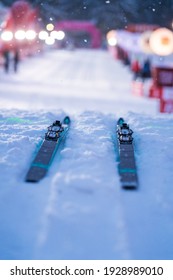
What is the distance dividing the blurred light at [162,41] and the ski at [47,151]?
8669 millimetres

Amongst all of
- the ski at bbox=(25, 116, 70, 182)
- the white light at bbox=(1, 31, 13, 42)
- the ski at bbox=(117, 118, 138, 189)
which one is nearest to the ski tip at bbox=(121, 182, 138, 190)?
the ski at bbox=(117, 118, 138, 189)

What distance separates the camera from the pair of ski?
5.40 metres

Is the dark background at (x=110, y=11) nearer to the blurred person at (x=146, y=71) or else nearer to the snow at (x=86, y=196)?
the blurred person at (x=146, y=71)

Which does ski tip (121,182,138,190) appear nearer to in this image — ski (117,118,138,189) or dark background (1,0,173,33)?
ski (117,118,138,189)

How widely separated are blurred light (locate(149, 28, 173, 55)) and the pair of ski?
8328mm

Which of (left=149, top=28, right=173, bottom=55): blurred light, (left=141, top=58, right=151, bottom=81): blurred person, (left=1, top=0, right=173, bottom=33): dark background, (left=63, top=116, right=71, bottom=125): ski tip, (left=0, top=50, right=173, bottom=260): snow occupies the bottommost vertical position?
(left=0, top=50, right=173, bottom=260): snow

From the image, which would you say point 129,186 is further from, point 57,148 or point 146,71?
point 146,71

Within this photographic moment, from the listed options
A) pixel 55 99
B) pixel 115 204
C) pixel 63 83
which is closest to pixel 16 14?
pixel 63 83

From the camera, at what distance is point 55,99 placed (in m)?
14.5

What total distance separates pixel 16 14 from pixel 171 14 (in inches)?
1105

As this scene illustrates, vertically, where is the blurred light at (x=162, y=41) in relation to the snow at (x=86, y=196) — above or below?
above

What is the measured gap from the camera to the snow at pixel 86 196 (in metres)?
4.23

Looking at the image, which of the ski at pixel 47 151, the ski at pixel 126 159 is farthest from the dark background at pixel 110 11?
the ski at pixel 126 159
